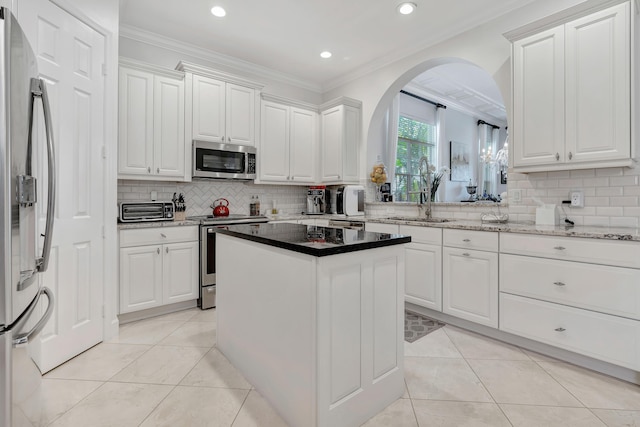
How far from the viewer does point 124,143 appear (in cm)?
297

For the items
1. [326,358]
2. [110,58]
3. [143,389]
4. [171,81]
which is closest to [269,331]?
[326,358]

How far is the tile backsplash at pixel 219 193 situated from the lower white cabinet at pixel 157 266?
0.69 metres

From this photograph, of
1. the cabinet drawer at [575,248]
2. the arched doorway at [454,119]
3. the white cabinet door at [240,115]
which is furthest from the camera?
the arched doorway at [454,119]

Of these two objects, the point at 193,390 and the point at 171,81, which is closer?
the point at 193,390

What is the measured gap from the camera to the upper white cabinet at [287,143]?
13.0 feet

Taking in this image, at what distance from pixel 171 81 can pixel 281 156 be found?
1464 mm

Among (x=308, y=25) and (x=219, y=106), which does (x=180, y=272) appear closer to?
(x=219, y=106)

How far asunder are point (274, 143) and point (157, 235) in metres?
1.81

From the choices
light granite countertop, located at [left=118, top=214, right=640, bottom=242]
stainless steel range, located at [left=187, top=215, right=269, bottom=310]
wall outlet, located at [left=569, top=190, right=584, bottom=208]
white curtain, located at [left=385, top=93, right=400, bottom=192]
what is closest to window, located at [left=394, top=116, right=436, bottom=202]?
white curtain, located at [left=385, top=93, right=400, bottom=192]

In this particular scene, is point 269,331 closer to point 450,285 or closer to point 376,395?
point 376,395

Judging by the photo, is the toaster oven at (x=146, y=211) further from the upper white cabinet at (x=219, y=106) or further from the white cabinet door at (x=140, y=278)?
the upper white cabinet at (x=219, y=106)

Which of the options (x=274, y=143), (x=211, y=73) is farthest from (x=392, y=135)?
(x=211, y=73)

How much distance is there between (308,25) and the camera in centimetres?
327

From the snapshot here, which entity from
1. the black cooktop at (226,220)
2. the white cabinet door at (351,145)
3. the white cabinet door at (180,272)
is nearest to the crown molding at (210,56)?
the white cabinet door at (351,145)
